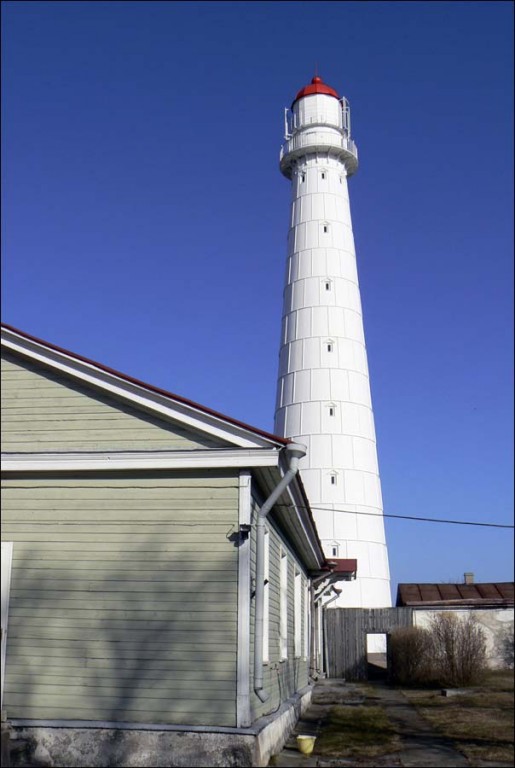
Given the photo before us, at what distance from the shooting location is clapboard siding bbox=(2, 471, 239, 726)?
29.5 ft

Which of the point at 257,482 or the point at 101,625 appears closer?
the point at 101,625

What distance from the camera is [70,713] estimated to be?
908 centimetres

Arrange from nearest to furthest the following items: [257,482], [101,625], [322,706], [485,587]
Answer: [101,625] < [257,482] < [322,706] < [485,587]

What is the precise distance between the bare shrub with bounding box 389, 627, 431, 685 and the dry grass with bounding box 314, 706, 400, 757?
7.44 metres

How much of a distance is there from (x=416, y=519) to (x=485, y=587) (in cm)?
1993

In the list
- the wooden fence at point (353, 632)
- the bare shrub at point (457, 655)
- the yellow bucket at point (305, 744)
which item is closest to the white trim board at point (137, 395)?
the yellow bucket at point (305, 744)

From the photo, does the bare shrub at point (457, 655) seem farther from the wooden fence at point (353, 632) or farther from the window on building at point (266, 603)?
the window on building at point (266, 603)

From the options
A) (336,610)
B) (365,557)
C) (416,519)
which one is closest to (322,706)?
(416,519)

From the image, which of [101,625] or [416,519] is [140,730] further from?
[416,519]

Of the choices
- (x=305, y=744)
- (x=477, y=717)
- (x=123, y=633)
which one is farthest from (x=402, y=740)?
(x=123, y=633)

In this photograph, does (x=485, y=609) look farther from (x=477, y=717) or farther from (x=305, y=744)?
(x=305, y=744)

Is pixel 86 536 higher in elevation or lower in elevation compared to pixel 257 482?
lower

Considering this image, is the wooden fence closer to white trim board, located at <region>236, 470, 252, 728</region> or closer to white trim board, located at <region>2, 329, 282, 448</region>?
white trim board, located at <region>236, 470, 252, 728</region>

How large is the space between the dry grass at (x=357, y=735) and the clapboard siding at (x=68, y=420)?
4549mm
